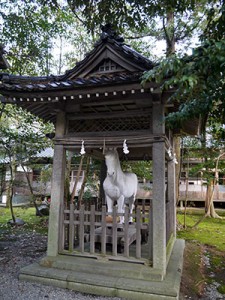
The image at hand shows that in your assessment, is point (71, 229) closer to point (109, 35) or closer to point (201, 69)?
point (201, 69)

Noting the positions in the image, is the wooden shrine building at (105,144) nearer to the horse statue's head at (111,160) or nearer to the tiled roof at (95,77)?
the tiled roof at (95,77)

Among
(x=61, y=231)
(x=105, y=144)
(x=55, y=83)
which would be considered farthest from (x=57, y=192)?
(x=55, y=83)

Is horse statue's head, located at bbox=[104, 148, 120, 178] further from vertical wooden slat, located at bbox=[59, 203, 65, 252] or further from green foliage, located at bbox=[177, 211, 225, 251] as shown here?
green foliage, located at bbox=[177, 211, 225, 251]

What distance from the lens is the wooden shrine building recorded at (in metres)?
4.06

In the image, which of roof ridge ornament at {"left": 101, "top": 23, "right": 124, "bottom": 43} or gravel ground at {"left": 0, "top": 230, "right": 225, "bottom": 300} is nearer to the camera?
gravel ground at {"left": 0, "top": 230, "right": 225, "bottom": 300}

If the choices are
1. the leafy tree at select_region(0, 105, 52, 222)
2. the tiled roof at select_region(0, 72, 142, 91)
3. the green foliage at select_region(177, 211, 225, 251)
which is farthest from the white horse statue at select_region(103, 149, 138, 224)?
the leafy tree at select_region(0, 105, 52, 222)

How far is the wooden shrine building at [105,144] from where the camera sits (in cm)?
406

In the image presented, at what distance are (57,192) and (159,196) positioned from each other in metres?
1.99

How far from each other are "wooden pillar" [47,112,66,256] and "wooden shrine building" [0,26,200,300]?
0.06ft

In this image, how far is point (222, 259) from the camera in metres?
6.42

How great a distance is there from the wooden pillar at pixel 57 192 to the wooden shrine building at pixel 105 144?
0.02m

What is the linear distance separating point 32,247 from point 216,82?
A: 626cm

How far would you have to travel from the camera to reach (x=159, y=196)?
14.1ft

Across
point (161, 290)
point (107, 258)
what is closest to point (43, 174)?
point (107, 258)
